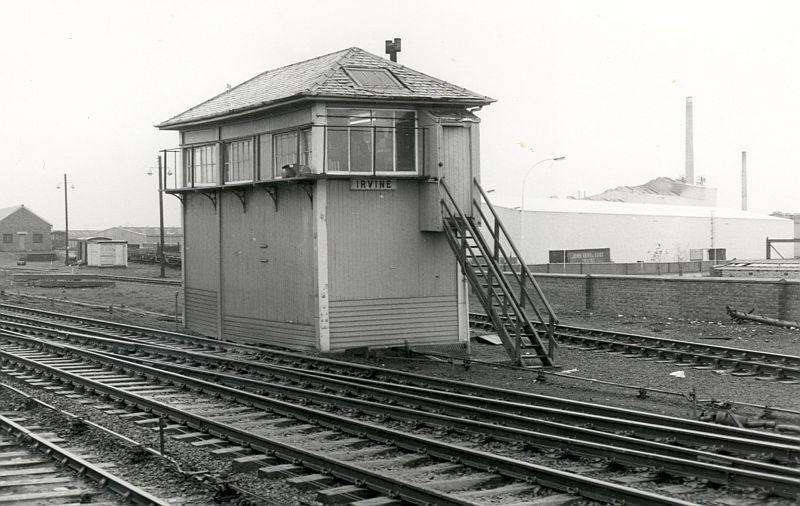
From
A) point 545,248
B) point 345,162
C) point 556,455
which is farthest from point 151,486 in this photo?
point 545,248

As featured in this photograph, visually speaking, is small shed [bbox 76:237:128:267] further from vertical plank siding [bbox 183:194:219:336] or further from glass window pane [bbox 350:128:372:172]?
glass window pane [bbox 350:128:372:172]

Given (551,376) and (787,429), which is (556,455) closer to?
(787,429)

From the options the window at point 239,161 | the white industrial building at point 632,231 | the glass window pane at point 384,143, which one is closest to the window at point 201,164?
the window at point 239,161

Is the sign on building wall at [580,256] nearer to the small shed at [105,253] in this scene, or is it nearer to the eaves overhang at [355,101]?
the small shed at [105,253]

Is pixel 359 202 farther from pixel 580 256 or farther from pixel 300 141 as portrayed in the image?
pixel 580 256

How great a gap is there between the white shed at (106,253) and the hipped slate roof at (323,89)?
41.5 meters

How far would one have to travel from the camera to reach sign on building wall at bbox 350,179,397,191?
60.1ft

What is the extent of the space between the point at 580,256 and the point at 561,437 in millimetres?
43006

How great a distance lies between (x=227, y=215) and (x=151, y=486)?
13166 millimetres

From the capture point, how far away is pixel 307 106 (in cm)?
1820

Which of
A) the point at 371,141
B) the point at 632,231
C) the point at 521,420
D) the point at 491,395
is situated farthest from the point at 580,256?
the point at 521,420

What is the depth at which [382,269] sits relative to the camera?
60.7 feet

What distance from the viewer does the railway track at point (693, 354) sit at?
15.8 meters

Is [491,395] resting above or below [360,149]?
below
